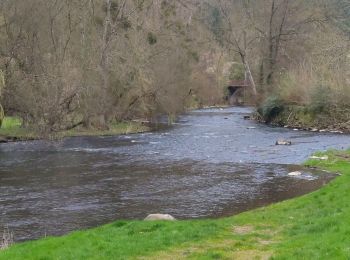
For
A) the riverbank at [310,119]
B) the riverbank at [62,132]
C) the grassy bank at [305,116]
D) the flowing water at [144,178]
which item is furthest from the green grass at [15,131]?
the grassy bank at [305,116]

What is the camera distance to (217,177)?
93.1 feet

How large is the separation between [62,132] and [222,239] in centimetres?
3760

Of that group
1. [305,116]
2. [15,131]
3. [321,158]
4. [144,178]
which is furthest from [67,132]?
[321,158]

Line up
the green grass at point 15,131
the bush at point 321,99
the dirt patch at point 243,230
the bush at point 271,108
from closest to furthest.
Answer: the dirt patch at point 243,230
the green grass at point 15,131
the bush at point 321,99
the bush at point 271,108

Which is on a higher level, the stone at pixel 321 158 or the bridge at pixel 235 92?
the bridge at pixel 235 92

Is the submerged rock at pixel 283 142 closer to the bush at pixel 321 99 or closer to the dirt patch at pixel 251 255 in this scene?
the bush at pixel 321 99

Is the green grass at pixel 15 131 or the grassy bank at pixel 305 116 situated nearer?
the green grass at pixel 15 131

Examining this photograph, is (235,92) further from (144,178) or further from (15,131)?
(144,178)

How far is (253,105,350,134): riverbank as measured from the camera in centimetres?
5284

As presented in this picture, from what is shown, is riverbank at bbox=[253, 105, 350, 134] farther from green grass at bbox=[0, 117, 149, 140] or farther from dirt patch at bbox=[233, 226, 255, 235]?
dirt patch at bbox=[233, 226, 255, 235]

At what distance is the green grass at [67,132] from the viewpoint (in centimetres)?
4881

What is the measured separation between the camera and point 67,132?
52.5 m

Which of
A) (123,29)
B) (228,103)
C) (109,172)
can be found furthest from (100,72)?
(228,103)

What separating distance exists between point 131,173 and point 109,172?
133 cm
